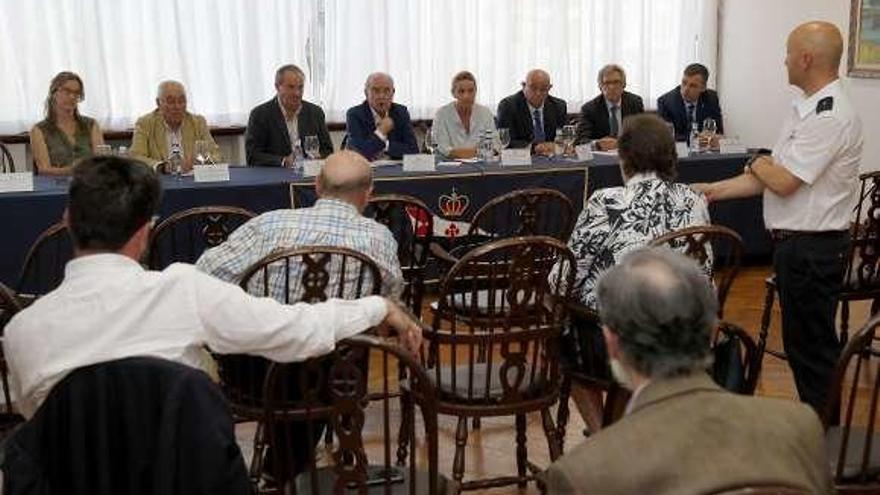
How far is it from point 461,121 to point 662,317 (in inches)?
190

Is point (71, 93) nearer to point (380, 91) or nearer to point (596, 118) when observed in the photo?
point (380, 91)

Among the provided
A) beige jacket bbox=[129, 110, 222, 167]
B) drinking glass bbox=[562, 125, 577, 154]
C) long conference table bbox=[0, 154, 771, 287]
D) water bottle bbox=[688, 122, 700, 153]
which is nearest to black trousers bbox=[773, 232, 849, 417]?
long conference table bbox=[0, 154, 771, 287]

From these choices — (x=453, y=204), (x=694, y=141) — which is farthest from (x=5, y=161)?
(x=694, y=141)

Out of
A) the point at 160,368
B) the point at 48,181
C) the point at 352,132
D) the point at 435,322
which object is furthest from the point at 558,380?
the point at 352,132

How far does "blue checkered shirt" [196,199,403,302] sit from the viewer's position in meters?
2.60

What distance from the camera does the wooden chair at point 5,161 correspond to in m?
5.39

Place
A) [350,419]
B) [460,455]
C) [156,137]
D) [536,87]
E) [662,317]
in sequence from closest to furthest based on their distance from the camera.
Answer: [662,317] < [350,419] < [460,455] < [156,137] < [536,87]

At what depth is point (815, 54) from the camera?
3.15 metres

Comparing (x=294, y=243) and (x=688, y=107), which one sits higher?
(x=688, y=107)

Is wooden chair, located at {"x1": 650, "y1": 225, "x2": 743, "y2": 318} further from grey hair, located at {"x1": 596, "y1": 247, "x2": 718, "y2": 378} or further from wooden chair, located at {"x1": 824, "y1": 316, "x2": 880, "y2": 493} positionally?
grey hair, located at {"x1": 596, "y1": 247, "x2": 718, "y2": 378}

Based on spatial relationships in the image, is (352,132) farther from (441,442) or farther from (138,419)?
(138,419)

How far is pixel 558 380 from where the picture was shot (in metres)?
2.79

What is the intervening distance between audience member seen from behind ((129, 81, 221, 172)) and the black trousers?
3.08m

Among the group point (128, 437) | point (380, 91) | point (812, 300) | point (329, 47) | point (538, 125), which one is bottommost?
point (812, 300)
